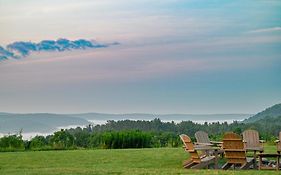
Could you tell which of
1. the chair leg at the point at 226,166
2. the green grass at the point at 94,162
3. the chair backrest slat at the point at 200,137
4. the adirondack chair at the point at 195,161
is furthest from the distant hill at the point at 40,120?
the chair leg at the point at 226,166

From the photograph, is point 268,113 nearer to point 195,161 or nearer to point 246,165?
point 246,165

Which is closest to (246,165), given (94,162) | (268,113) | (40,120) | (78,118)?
(94,162)

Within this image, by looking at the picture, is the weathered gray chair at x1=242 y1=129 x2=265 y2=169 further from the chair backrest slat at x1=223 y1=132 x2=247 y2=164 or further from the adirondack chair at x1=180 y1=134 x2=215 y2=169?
the adirondack chair at x1=180 y1=134 x2=215 y2=169

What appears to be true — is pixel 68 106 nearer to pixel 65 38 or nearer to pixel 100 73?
pixel 100 73

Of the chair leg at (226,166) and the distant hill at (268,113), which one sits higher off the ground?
the distant hill at (268,113)

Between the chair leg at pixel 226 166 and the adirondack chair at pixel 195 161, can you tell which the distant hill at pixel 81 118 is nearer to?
the chair leg at pixel 226 166

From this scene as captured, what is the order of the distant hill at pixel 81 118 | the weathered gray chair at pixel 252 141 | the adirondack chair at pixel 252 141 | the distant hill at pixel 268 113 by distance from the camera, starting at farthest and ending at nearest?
the distant hill at pixel 268 113 → the distant hill at pixel 81 118 → the adirondack chair at pixel 252 141 → the weathered gray chair at pixel 252 141

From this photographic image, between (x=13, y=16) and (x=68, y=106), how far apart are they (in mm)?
9728

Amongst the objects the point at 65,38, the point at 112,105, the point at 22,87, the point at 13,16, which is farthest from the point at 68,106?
the point at 13,16

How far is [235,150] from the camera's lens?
1062 centimetres

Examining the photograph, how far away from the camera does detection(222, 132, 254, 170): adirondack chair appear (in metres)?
10.6

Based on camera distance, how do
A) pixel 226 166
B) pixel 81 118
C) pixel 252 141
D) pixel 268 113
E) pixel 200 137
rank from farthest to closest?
pixel 81 118, pixel 268 113, pixel 200 137, pixel 252 141, pixel 226 166

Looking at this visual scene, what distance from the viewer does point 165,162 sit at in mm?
11625

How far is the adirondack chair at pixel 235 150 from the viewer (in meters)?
10.6
